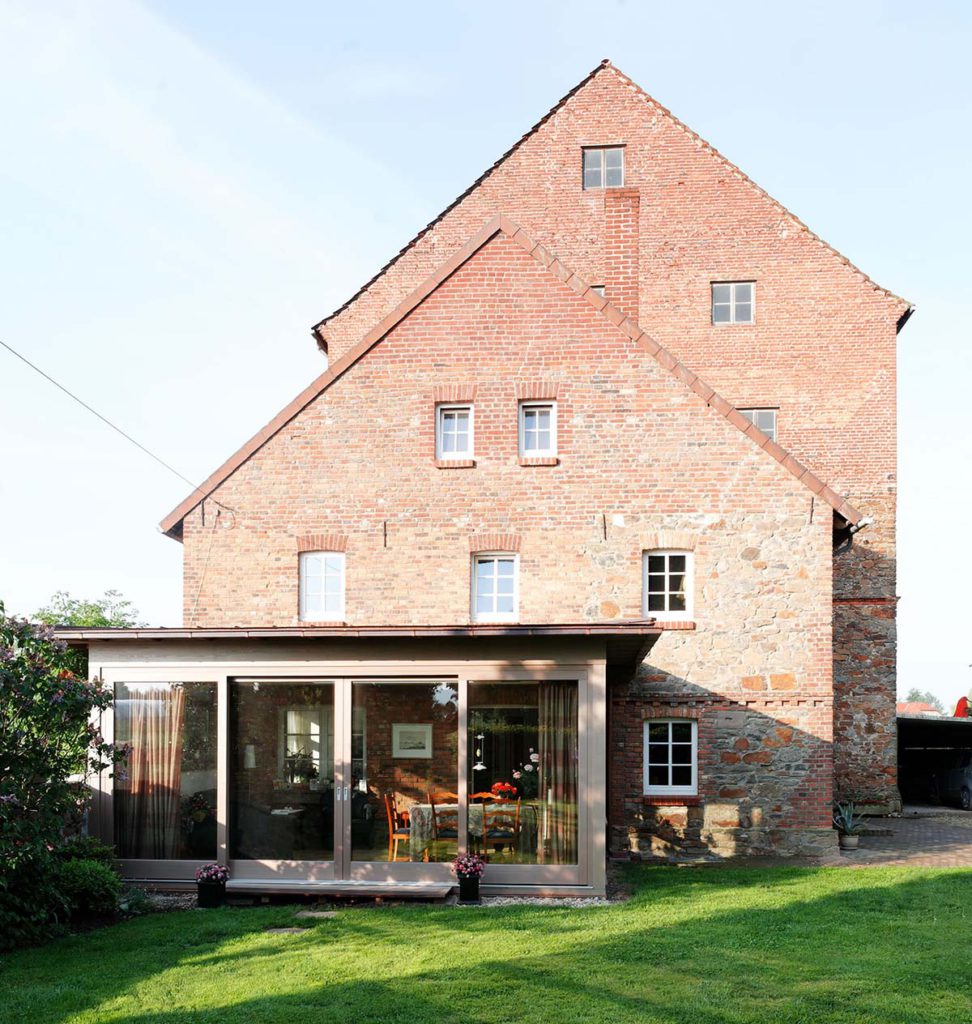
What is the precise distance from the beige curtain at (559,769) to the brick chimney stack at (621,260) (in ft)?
34.1

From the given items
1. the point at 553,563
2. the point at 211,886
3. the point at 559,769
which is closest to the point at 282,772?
the point at 211,886

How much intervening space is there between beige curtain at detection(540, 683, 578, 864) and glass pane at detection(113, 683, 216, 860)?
382 centimetres

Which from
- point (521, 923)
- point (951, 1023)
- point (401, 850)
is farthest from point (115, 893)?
point (951, 1023)

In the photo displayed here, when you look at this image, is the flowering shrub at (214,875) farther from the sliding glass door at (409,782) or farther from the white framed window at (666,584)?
the white framed window at (666,584)

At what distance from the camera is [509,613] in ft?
54.5

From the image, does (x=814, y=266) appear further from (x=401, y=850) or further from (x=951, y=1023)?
(x=951, y=1023)

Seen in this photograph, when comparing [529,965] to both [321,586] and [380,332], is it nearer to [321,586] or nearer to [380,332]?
[321,586]

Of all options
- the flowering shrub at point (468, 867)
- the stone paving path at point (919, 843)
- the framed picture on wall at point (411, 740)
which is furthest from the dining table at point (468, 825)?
the stone paving path at point (919, 843)

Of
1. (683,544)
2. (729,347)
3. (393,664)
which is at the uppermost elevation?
(729,347)

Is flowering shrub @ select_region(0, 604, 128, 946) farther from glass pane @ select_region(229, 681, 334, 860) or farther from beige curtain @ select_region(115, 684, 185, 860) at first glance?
glass pane @ select_region(229, 681, 334, 860)

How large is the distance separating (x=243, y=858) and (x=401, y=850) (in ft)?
5.92

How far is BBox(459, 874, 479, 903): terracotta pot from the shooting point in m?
11.9

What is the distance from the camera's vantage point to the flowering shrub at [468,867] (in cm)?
1195

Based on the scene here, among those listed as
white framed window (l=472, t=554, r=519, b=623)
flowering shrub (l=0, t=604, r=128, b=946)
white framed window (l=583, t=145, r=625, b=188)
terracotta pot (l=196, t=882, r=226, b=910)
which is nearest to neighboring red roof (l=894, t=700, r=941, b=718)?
white framed window (l=583, t=145, r=625, b=188)
